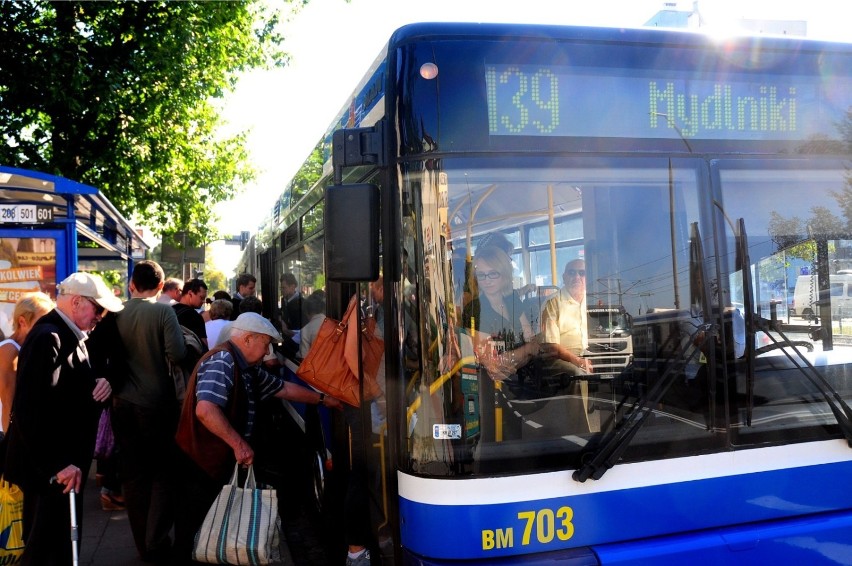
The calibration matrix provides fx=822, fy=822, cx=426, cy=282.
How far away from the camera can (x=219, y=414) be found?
14.3 feet

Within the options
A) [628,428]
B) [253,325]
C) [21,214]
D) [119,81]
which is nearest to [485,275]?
[628,428]

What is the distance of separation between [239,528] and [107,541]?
2318 millimetres

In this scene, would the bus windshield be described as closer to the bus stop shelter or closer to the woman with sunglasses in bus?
the woman with sunglasses in bus

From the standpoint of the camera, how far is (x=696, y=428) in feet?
10.5

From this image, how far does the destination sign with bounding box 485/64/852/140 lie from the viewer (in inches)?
124

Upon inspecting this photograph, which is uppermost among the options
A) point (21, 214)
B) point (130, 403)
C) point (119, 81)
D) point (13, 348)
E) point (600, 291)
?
point (119, 81)

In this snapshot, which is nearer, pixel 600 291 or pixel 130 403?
pixel 600 291

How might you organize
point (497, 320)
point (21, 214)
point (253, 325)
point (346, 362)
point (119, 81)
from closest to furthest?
point (497, 320) < point (346, 362) < point (253, 325) < point (21, 214) < point (119, 81)

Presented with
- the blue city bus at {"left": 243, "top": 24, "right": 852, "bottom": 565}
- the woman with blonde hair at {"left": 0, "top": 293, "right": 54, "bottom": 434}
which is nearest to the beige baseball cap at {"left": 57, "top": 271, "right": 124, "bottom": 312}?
the woman with blonde hair at {"left": 0, "top": 293, "right": 54, "bottom": 434}

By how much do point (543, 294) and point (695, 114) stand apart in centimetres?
96

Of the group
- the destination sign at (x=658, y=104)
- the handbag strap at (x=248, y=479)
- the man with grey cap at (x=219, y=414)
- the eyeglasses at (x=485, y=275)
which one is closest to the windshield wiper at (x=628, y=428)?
the eyeglasses at (x=485, y=275)

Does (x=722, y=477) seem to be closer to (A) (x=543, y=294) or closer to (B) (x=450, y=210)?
(A) (x=543, y=294)

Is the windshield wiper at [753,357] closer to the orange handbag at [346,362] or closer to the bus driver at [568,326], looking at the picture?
the bus driver at [568,326]

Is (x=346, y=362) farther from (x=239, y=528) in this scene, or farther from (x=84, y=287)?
(x=84, y=287)
